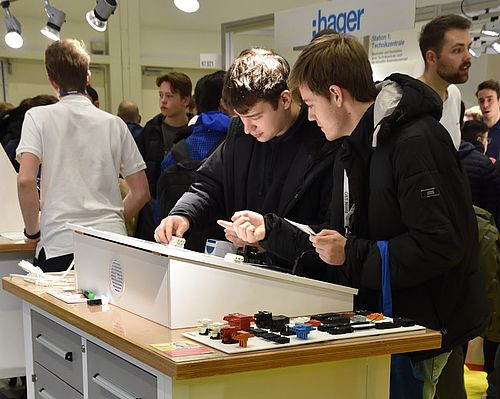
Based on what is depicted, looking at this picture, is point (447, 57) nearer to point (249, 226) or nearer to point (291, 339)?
point (249, 226)

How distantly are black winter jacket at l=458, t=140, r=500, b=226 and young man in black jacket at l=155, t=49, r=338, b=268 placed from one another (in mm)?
1307

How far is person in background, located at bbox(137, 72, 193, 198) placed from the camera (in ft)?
13.8

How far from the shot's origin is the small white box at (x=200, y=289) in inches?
65.6

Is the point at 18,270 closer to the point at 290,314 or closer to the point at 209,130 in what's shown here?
the point at 209,130

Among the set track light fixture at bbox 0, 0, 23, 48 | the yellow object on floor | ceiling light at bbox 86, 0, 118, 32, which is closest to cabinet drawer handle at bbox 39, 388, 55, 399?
the yellow object on floor

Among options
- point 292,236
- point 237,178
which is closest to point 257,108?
point 237,178

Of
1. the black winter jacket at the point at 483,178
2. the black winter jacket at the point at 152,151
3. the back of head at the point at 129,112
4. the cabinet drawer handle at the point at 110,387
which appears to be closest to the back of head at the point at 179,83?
the black winter jacket at the point at 152,151

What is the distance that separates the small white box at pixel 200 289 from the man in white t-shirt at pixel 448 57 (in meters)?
1.61

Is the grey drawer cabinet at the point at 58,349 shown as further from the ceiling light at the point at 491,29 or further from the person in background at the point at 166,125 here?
the ceiling light at the point at 491,29

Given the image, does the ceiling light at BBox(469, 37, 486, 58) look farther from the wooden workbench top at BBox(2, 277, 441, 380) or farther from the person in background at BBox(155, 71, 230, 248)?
the wooden workbench top at BBox(2, 277, 441, 380)

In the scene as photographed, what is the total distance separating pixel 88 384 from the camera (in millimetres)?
1907

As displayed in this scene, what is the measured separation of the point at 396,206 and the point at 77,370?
1025 millimetres

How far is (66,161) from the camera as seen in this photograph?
2822mm

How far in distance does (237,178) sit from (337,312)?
0.68m
